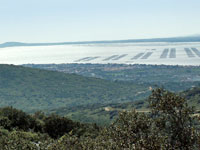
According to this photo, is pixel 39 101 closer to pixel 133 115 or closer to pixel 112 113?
pixel 112 113

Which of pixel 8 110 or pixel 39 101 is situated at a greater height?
pixel 8 110

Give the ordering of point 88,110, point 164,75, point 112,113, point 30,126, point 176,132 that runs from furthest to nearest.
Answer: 1. point 164,75
2. point 88,110
3. point 112,113
4. point 30,126
5. point 176,132

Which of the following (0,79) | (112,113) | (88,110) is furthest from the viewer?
(0,79)

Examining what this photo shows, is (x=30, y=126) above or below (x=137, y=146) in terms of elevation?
below

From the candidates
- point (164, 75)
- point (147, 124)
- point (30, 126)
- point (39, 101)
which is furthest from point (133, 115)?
point (164, 75)

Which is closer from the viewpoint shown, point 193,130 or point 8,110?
point 193,130

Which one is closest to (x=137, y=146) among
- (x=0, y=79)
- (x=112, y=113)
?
(x=112, y=113)

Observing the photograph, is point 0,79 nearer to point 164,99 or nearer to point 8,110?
point 8,110

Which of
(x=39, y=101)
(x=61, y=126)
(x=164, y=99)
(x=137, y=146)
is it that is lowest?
(x=39, y=101)
